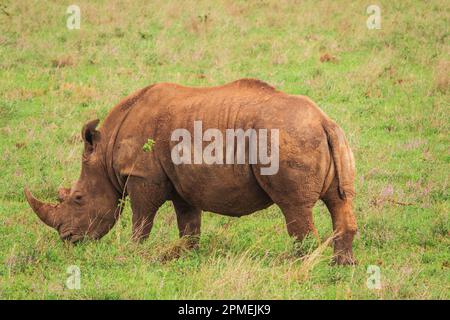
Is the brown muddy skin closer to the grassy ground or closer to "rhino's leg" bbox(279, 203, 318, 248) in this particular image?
"rhino's leg" bbox(279, 203, 318, 248)

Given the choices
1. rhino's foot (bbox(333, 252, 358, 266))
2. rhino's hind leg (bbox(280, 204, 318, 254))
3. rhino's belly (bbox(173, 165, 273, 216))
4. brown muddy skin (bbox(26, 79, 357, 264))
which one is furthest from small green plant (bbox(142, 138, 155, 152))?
rhino's foot (bbox(333, 252, 358, 266))

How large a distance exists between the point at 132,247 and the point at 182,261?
638 millimetres

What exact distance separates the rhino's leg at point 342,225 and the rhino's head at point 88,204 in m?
2.52

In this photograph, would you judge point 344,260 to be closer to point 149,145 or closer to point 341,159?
point 341,159

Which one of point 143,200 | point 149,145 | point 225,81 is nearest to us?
point 149,145

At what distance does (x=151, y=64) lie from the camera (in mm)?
17188

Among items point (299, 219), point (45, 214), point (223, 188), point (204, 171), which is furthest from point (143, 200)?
point (299, 219)

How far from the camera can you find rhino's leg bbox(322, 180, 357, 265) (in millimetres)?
8654

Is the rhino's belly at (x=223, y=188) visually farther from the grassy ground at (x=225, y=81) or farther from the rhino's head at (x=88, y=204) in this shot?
the rhino's head at (x=88, y=204)

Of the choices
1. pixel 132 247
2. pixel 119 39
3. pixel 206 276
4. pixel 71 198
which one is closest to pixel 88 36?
pixel 119 39

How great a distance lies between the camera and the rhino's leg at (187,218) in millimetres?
9742

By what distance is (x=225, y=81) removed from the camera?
52.9 ft

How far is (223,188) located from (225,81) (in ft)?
24.6

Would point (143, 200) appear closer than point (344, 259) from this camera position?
No
